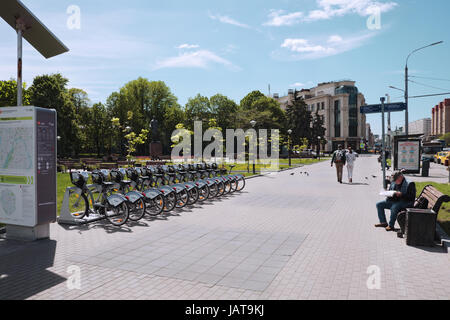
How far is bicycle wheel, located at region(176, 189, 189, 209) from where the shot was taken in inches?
380

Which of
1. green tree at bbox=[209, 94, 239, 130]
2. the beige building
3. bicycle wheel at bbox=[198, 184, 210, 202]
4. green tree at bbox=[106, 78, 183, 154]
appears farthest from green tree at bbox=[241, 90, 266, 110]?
bicycle wheel at bbox=[198, 184, 210, 202]

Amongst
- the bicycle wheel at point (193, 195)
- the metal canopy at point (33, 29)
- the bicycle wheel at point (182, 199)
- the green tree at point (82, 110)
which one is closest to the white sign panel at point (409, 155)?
the bicycle wheel at point (193, 195)

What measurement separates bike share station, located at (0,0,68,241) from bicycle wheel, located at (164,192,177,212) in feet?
10.3

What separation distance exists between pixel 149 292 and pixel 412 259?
3954mm

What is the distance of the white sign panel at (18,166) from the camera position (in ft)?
20.0

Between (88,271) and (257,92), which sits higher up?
(257,92)

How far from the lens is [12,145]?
6.27 m

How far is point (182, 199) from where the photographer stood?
9914mm

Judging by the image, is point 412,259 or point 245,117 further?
point 245,117

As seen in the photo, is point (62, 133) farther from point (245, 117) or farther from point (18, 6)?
point (18, 6)

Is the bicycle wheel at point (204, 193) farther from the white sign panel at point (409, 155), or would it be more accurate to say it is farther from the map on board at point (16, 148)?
the white sign panel at point (409, 155)

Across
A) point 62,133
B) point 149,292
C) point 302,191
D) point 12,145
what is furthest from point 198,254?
point 62,133

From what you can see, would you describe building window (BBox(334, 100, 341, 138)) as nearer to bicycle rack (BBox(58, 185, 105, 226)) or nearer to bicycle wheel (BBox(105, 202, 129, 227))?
bicycle wheel (BBox(105, 202, 129, 227))

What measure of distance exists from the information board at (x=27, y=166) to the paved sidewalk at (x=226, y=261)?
62 centimetres
